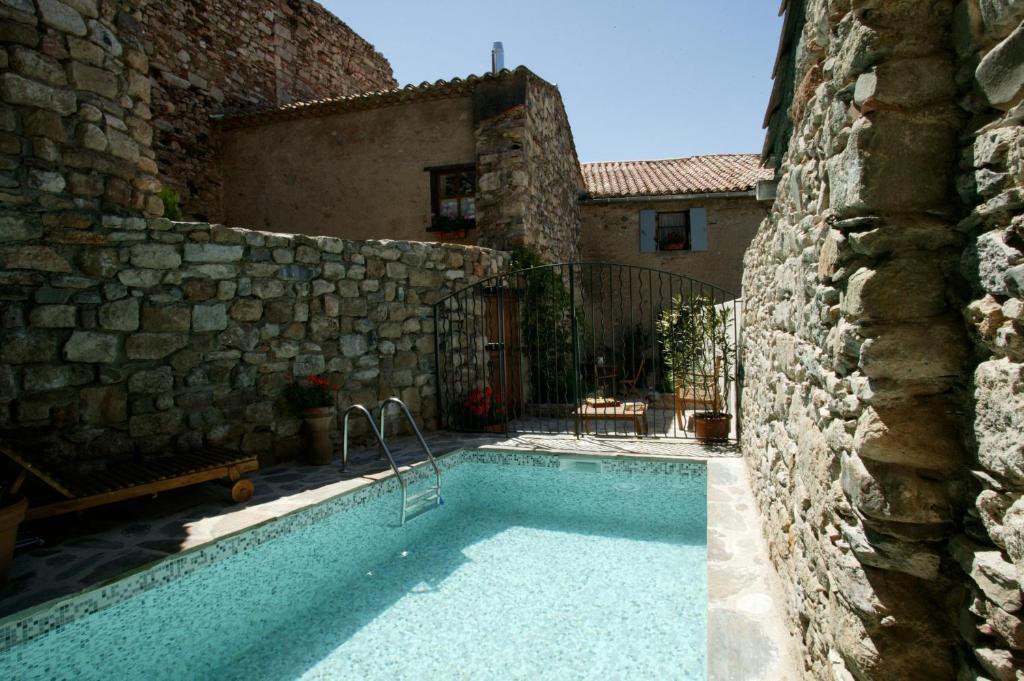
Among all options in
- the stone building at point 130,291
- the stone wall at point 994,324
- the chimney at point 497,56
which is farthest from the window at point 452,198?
the stone wall at point 994,324

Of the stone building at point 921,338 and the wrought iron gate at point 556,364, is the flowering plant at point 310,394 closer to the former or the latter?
the wrought iron gate at point 556,364

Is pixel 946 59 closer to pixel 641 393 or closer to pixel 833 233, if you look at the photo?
pixel 833 233

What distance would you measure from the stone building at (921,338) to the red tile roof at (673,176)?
10170 millimetres

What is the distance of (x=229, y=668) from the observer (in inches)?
111

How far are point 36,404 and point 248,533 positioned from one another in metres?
1.77

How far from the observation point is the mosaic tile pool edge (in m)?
2.35

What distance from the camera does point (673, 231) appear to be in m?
11.7

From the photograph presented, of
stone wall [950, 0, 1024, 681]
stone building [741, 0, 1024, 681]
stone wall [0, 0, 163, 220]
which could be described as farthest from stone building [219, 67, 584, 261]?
stone wall [950, 0, 1024, 681]

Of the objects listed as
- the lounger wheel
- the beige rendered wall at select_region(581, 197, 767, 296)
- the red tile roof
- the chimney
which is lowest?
the lounger wheel

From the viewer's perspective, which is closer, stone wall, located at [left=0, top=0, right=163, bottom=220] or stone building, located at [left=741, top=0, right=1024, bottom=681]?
stone building, located at [left=741, top=0, right=1024, bottom=681]

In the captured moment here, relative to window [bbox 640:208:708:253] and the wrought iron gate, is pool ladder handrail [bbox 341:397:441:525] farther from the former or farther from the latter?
window [bbox 640:208:708:253]

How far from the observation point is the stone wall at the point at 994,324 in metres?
0.98

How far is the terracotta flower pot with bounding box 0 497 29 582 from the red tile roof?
10.6 metres

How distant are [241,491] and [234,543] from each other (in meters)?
0.72
